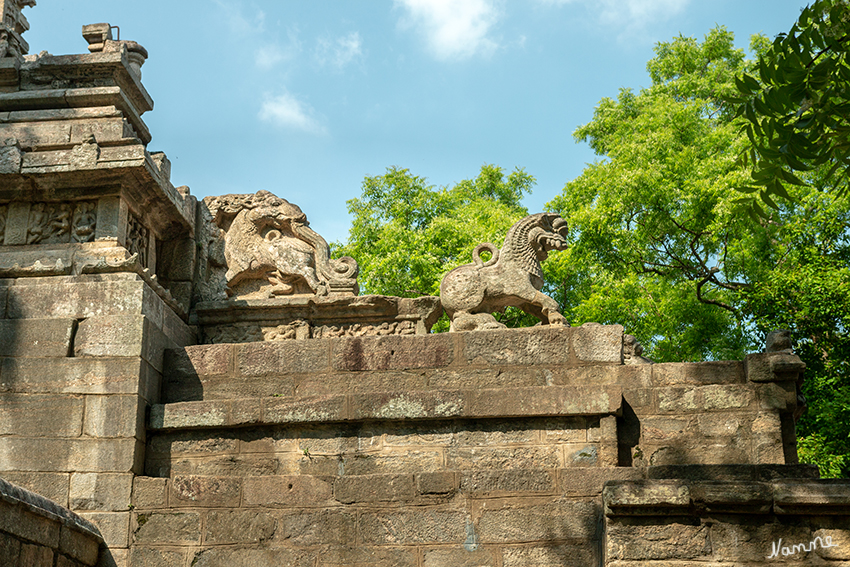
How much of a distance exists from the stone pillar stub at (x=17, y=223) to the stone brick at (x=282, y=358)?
2.29m

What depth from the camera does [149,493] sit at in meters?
7.04

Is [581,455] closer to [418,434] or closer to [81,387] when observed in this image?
[418,434]

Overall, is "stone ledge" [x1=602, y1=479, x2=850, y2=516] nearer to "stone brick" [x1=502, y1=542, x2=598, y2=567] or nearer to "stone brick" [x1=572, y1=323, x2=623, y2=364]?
"stone brick" [x1=502, y1=542, x2=598, y2=567]

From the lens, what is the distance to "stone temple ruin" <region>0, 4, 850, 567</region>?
647cm

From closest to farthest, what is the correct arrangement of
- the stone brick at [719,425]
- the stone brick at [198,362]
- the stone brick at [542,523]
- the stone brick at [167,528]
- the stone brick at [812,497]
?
the stone brick at [812,497] → the stone brick at [542,523] → the stone brick at [167,528] → the stone brick at [719,425] → the stone brick at [198,362]

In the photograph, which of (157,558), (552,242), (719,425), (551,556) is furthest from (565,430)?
(157,558)

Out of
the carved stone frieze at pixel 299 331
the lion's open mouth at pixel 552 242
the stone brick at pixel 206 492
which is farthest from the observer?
the carved stone frieze at pixel 299 331

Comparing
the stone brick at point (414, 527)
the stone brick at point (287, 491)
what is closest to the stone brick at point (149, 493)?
the stone brick at point (287, 491)

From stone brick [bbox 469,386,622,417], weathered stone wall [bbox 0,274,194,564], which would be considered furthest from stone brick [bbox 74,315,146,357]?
stone brick [bbox 469,386,622,417]

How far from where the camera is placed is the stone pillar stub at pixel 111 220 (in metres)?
8.16

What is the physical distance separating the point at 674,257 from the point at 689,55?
650 cm

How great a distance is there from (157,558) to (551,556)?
A: 9.38 ft

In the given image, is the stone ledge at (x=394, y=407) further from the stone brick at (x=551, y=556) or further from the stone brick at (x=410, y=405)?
the stone brick at (x=551, y=556)

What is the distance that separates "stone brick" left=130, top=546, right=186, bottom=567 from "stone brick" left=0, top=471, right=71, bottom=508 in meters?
0.72
